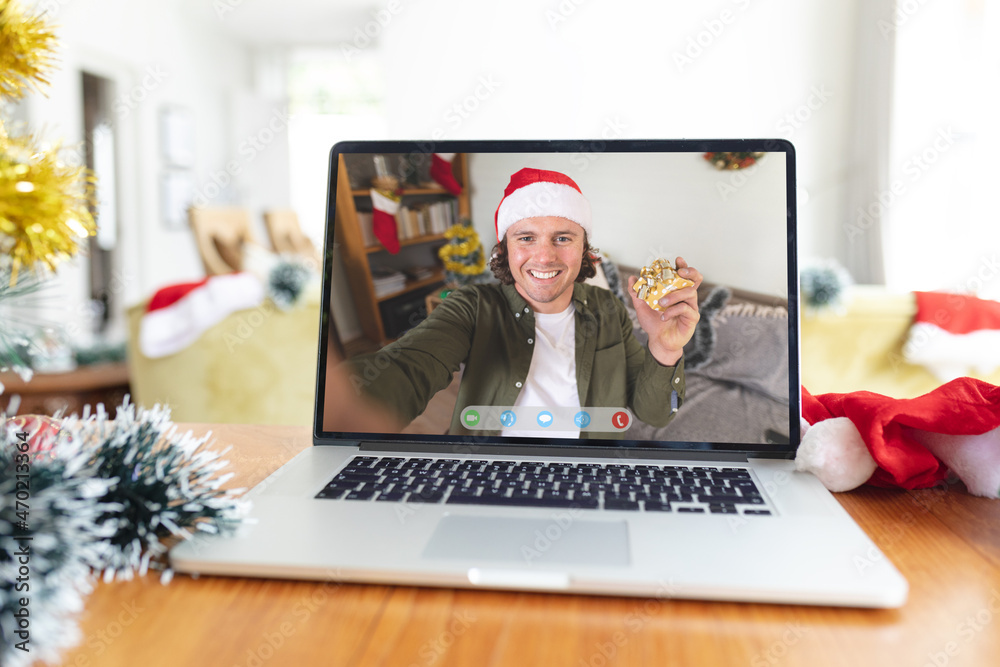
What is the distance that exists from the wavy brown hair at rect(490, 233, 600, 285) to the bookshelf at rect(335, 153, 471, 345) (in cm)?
5

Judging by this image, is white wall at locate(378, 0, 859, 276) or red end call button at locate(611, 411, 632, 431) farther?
white wall at locate(378, 0, 859, 276)

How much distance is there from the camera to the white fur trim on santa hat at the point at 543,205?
679mm

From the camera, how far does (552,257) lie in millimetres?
686

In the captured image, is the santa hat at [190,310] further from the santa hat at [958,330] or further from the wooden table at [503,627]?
the santa hat at [958,330]

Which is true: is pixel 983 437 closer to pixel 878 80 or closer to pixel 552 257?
pixel 552 257

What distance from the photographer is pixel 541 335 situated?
0.67 meters

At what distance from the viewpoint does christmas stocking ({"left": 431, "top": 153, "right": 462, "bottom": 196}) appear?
0.69m
